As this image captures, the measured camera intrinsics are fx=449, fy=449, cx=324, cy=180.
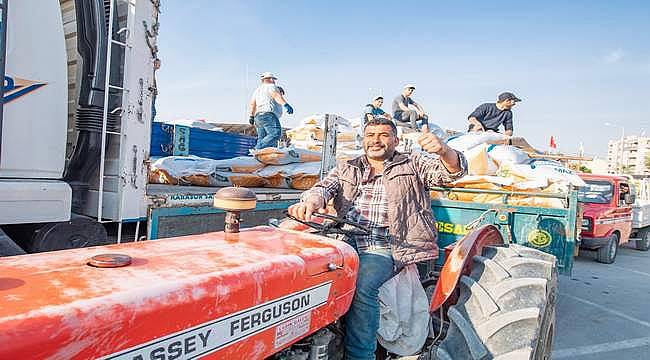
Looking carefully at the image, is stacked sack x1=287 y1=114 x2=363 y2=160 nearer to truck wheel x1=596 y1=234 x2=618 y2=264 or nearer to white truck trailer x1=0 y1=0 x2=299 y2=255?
white truck trailer x1=0 y1=0 x2=299 y2=255

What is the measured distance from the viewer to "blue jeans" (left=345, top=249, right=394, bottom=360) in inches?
81.1

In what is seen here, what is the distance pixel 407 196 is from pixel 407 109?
21.1ft

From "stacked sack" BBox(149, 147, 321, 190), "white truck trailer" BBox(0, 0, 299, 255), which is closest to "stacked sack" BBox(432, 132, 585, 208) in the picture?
"stacked sack" BBox(149, 147, 321, 190)

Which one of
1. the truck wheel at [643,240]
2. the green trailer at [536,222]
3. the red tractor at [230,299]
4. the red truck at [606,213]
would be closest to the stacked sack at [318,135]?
the green trailer at [536,222]

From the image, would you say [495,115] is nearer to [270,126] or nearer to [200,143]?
[270,126]

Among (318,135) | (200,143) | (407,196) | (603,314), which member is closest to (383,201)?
(407,196)

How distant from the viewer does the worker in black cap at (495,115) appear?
652 cm

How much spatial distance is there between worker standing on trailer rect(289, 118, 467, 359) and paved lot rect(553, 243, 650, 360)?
2.51m

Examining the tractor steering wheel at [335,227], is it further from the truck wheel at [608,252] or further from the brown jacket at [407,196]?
the truck wheel at [608,252]

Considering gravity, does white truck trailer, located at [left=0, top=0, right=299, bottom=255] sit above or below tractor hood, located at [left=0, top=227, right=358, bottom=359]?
above

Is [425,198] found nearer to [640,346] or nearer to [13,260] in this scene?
[13,260]

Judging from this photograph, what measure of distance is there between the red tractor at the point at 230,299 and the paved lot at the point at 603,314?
2.24 metres

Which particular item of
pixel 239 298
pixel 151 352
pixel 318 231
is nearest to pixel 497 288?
pixel 318 231

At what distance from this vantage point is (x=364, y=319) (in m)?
2.08
